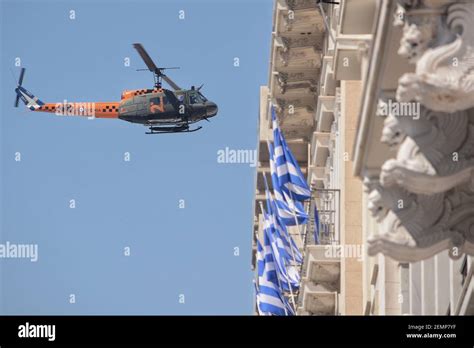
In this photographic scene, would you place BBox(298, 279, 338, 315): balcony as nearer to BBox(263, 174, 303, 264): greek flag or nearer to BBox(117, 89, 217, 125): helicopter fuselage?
BBox(263, 174, 303, 264): greek flag

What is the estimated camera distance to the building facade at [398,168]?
910 inches

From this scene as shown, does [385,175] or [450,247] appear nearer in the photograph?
[385,175]

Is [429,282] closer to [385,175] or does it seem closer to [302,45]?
[385,175]

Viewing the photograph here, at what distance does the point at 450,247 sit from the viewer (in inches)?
1009

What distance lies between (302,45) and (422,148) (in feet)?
117

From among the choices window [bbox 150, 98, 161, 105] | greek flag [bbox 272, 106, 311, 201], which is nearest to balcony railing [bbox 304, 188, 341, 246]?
greek flag [bbox 272, 106, 311, 201]

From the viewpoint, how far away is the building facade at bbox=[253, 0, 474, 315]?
23.1 m

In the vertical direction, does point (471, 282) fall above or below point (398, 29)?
below

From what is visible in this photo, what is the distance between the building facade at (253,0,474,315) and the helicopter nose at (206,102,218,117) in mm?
31379

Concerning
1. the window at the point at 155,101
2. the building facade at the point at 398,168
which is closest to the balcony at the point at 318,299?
the building facade at the point at 398,168

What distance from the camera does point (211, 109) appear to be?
8531 centimetres
